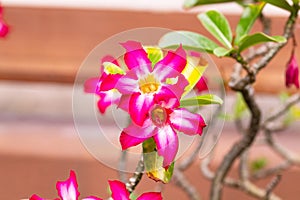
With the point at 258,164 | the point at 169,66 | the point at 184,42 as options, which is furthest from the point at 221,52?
the point at 258,164

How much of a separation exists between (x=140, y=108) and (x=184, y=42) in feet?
0.60

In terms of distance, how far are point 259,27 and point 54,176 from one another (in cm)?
55

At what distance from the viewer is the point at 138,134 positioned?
45cm

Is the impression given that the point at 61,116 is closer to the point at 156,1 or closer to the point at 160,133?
the point at 156,1

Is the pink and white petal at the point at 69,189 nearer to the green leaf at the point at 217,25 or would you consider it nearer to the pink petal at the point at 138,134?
the pink petal at the point at 138,134

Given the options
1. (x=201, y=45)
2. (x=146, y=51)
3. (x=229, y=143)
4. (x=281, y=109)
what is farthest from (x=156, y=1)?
(x=146, y=51)

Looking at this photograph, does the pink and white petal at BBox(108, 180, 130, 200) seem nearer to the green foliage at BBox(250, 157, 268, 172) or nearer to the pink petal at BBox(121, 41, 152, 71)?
the pink petal at BBox(121, 41, 152, 71)

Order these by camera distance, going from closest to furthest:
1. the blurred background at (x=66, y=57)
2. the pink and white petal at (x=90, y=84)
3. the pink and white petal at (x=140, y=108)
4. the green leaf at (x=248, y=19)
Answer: the pink and white petal at (x=140, y=108)
the pink and white petal at (x=90, y=84)
the green leaf at (x=248, y=19)
the blurred background at (x=66, y=57)

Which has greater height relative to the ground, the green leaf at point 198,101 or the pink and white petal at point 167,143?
the green leaf at point 198,101

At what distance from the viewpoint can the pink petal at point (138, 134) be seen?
45cm

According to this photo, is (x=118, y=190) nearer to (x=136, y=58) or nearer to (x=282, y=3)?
(x=136, y=58)

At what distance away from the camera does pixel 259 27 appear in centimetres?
133

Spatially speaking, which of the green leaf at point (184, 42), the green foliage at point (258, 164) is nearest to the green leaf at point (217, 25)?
the green leaf at point (184, 42)

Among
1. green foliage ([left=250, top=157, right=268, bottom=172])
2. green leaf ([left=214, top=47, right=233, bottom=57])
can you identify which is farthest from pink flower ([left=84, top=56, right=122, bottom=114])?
green foliage ([left=250, top=157, right=268, bottom=172])
